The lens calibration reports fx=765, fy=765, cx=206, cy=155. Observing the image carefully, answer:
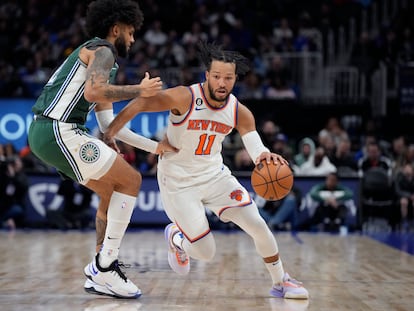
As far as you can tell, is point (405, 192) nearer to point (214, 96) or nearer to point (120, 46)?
point (214, 96)

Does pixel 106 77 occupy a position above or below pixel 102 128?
above

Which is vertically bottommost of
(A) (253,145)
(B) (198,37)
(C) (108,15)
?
(A) (253,145)

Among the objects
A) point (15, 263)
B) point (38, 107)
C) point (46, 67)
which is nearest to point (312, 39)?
point (46, 67)

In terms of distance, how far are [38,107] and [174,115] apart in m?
1.03

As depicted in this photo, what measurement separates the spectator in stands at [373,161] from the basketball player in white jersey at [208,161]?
7866 mm

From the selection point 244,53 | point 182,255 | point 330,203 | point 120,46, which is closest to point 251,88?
point 244,53

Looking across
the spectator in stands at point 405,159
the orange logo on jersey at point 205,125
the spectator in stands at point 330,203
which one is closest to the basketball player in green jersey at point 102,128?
the orange logo on jersey at point 205,125

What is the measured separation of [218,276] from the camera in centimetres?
712

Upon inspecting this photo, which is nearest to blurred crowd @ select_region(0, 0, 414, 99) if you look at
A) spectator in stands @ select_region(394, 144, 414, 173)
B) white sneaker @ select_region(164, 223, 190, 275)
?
spectator in stands @ select_region(394, 144, 414, 173)

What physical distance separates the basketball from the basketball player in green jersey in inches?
30.0

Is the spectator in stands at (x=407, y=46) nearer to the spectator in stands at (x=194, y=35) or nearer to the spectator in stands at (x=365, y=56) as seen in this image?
the spectator in stands at (x=365, y=56)

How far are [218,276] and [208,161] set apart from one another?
151 centimetres

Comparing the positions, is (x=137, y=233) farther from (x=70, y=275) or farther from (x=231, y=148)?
(x=70, y=275)

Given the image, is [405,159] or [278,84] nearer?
[405,159]
